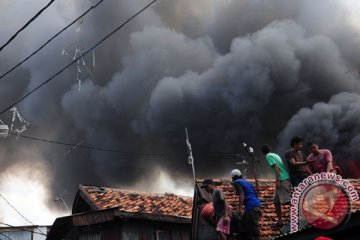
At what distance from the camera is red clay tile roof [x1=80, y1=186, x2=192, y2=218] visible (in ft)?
58.2

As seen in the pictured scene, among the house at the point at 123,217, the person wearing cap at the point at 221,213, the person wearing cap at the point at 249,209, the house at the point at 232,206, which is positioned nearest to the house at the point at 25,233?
the house at the point at 123,217

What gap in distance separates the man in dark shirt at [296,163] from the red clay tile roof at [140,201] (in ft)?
25.7

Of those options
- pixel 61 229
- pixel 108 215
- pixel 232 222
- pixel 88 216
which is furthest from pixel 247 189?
pixel 61 229

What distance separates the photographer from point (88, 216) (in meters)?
16.6

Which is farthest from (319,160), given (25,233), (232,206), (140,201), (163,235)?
(25,233)

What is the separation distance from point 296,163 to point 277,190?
83 cm

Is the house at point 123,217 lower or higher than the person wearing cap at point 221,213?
higher

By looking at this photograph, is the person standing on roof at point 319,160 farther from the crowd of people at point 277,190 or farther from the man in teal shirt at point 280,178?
the man in teal shirt at point 280,178

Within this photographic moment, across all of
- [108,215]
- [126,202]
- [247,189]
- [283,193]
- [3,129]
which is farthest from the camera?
[126,202]

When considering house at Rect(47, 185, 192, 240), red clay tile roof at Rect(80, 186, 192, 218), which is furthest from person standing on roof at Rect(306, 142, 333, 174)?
red clay tile roof at Rect(80, 186, 192, 218)

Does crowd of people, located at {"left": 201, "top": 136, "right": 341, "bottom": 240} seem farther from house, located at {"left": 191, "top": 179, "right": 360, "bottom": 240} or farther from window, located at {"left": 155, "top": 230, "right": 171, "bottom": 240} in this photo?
window, located at {"left": 155, "top": 230, "right": 171, "bottom": 240}

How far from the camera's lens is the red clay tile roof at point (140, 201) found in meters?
17.8

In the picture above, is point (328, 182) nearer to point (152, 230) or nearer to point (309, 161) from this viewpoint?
point (309, 161)

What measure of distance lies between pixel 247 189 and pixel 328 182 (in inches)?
74.5
